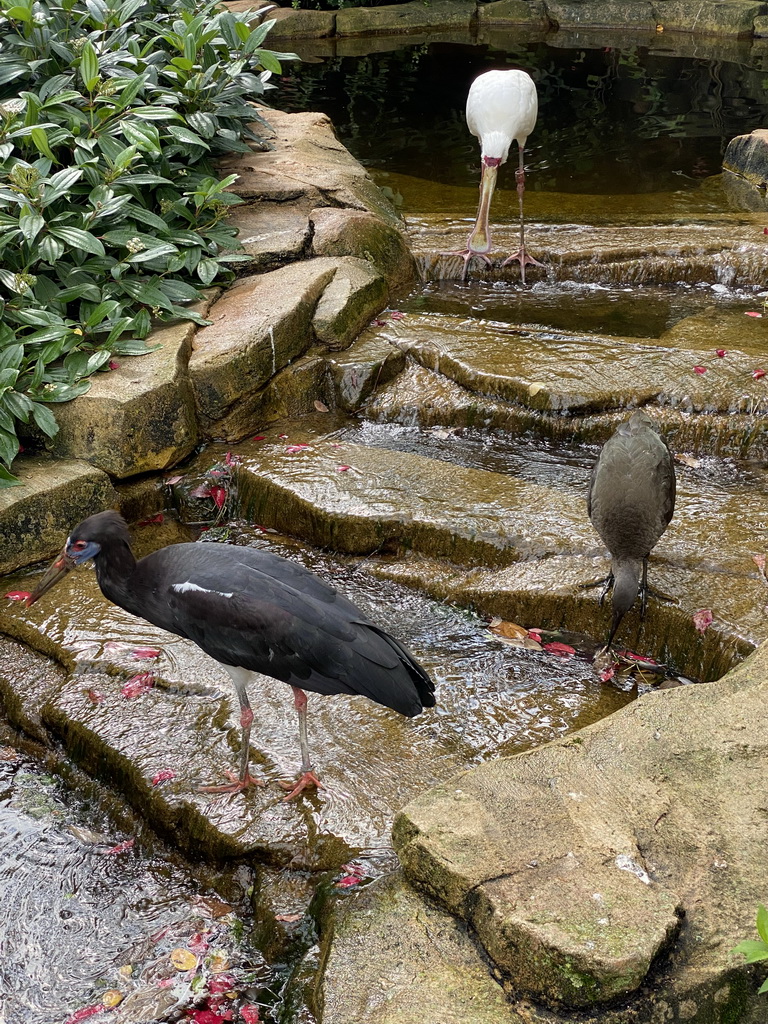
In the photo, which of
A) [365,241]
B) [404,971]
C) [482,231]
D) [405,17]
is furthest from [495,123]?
[405,17]

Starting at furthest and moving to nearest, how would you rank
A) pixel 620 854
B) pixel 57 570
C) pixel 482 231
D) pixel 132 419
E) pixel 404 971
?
pixel 482 231
pixel 132 419
pixel 57 570
pixel 620 854
pixel 404 971

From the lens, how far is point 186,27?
6273 millimetres

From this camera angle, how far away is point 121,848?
3.36 meters

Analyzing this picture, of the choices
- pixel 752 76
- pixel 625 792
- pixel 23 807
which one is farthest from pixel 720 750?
pixel 752 76

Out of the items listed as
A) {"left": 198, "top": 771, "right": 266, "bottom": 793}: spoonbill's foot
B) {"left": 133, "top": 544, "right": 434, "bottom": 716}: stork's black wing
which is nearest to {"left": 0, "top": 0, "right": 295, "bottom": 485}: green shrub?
Result: {"left": 133, "top": 544, "right": 434, "bottom": 716}: stork's black wing

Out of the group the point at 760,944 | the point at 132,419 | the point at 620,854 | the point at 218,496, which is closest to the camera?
the point at 760,944

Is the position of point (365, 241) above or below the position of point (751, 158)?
below

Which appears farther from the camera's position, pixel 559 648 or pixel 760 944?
pixel 559 648

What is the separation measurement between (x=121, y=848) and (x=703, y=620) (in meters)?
2.28

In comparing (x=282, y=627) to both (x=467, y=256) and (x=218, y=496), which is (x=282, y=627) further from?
(x=467, y=256)

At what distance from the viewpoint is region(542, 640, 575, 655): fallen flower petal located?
4066 millimetres

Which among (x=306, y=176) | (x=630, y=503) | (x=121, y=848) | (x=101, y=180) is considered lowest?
(x=121, y=848)

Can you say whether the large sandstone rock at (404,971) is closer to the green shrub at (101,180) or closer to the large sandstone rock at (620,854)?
the large sandstone rock at (620,854)

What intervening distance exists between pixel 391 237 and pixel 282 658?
4.28 m
